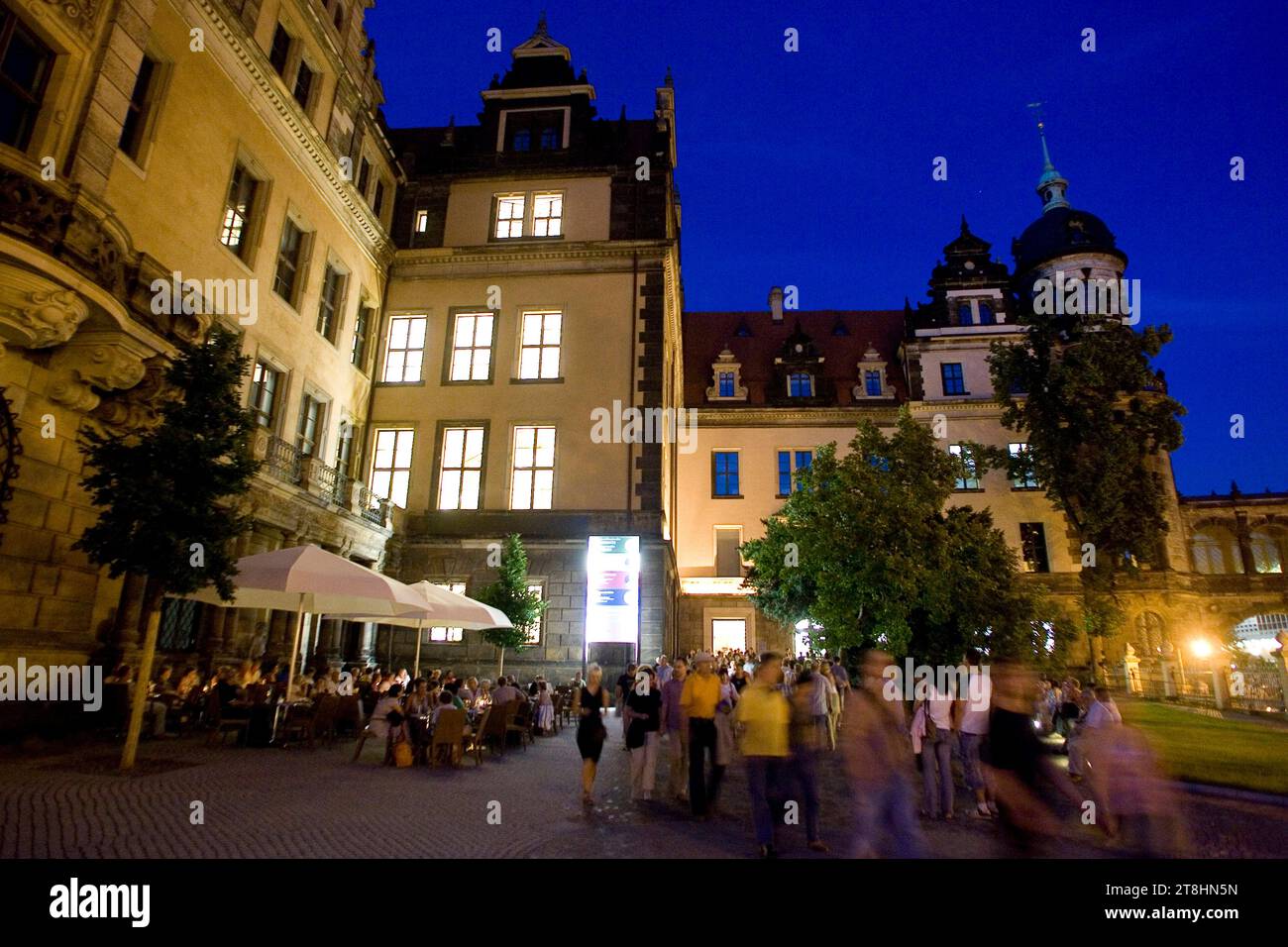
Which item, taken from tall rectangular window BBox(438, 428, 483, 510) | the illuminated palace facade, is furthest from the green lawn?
tall rectangular window BBox(438, 428, 483, 510)

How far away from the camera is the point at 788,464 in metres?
38.8

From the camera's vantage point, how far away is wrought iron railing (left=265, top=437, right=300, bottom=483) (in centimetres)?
1714

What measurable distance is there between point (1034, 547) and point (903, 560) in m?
21.5

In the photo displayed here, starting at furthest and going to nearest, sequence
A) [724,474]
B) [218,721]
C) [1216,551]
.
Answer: [1216,551]
[724,474]
[218,721]

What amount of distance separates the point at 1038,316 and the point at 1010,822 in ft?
119

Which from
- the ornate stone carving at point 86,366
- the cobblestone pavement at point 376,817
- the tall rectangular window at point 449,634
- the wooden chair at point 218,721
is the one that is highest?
the ornate stone carving at point 86,366

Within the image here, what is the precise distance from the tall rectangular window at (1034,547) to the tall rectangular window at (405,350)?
106 feet

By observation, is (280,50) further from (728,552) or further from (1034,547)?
(1034,547)

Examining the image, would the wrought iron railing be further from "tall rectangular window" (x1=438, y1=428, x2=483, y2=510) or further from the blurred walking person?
the blurred walking person

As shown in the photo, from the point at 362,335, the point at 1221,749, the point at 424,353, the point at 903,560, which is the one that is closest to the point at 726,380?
the point at 424,353

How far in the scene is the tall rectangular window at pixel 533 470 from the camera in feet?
80.6

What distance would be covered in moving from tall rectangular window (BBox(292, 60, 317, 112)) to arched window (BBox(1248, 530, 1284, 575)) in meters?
52.8

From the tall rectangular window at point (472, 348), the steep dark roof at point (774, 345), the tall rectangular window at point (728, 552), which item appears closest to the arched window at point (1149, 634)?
the steep dark roof at point (774, 345)

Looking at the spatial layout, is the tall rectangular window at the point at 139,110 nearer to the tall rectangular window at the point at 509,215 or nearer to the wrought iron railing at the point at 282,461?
the wrought iron railing at the point at 282,461
